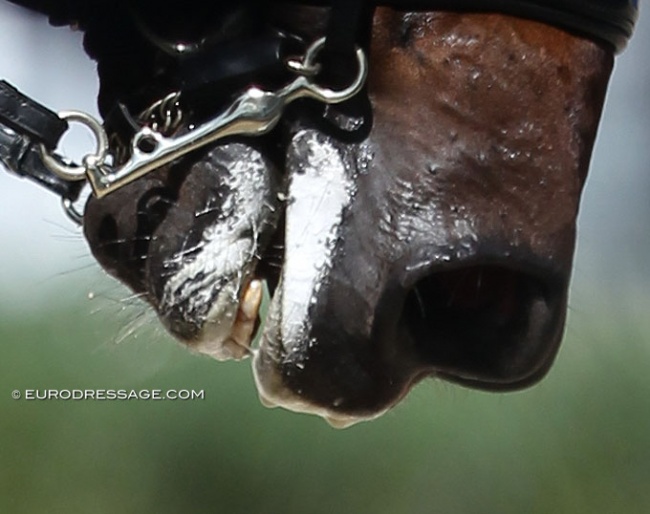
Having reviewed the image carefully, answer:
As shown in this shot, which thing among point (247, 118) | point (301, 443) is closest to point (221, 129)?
point (247, 118)

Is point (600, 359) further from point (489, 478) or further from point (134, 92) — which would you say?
point (134, 92)

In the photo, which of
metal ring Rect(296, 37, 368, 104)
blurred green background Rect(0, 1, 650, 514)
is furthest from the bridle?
blurred green background Rect(0, 1, 650, 514)

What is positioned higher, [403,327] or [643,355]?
[643,355]

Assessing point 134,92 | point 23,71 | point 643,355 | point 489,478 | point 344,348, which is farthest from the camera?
point 643,355

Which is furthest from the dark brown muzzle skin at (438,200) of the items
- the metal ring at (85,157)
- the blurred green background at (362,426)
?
the blurred green background at (362,426)

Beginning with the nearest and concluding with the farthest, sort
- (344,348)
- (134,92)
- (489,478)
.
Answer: (344,348)
(134,92)
(489,478)

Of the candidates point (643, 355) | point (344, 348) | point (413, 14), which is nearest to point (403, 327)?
point (344, 348)

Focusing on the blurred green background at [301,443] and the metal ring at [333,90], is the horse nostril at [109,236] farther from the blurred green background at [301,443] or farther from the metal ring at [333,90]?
the blurred green background at [301,443]
